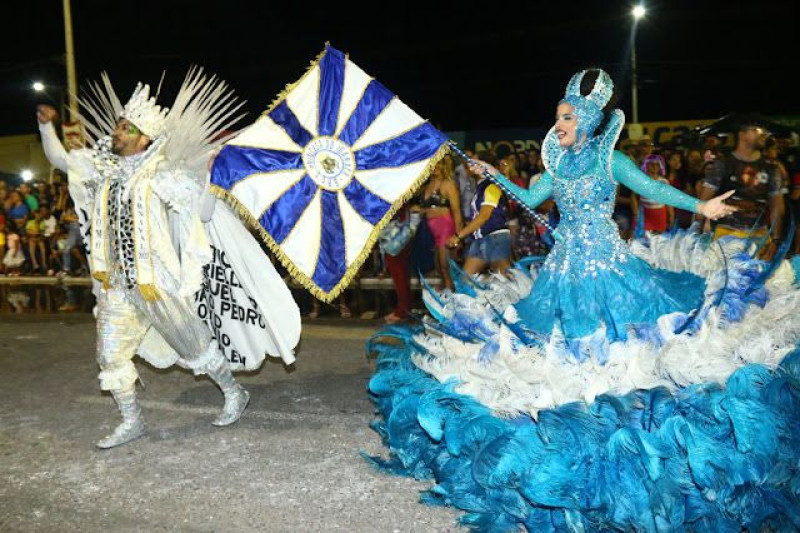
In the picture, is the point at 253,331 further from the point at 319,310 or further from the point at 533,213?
the point at 319,310

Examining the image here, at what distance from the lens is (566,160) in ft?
12.8

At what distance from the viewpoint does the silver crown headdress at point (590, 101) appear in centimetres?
377

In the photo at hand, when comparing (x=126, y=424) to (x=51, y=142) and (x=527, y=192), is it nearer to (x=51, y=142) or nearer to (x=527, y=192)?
(x=51, y=142)

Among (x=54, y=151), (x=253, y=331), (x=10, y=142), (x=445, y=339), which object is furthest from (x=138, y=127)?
(x=10, y=142)

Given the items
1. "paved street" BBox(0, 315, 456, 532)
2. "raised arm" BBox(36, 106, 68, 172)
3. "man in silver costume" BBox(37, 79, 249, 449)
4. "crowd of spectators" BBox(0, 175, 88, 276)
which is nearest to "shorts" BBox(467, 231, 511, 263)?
"paved street" BBox(0, 315, 456, 532)

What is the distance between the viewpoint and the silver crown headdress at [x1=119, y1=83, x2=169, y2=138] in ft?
14.8

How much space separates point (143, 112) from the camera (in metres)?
4.55

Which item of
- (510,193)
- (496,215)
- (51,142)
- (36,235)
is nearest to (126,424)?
(51,142)

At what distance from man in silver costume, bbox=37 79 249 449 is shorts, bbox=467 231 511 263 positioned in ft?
10.6

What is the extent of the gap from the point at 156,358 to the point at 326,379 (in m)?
1.42

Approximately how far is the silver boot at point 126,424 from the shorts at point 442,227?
15.3ft

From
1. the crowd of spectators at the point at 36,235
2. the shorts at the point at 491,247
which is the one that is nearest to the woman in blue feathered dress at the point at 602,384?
the shorts at the point at 491,247

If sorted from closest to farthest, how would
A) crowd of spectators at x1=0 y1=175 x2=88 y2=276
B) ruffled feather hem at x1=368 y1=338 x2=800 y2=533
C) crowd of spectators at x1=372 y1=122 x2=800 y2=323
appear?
ruffled feather hem at x1=368 y1=338 x2=800 y2=533 < crowd of spectators at x1=372 y1=122 x2=800 y2=323 < crowd of spectators at x1=0 y1=175 x2=88 y2=276

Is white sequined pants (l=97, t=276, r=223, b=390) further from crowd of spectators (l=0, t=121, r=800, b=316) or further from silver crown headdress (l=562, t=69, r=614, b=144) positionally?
silver crown headdress (l=562, t=69, r=614, b=144)
